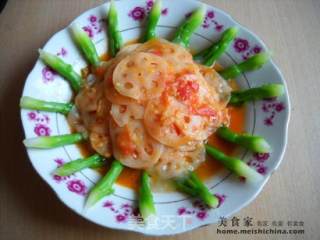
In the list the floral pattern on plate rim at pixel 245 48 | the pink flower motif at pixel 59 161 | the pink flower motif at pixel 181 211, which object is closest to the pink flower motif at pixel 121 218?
the pink flower motif at pixel 181 211

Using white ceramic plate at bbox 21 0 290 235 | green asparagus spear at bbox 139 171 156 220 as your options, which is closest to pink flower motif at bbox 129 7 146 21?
white ceramic plate at bbox 21 0 290 235

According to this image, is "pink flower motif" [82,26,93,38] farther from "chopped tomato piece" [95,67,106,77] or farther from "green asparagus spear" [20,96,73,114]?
"green asparagus spear" [20,96,73,114]

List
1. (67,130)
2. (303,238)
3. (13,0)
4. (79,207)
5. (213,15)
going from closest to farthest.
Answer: (79,207) < (303,238) < (67,130) < (213,15) < (13,0)

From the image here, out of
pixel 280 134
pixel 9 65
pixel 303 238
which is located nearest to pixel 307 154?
pixel 280 134

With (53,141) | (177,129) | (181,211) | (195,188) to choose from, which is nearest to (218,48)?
(177,129)

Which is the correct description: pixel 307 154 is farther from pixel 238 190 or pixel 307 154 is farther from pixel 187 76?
pixel 187 76

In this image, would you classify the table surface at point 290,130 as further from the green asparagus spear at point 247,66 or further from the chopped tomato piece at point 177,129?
the chopped tomato piece at point 177,129
